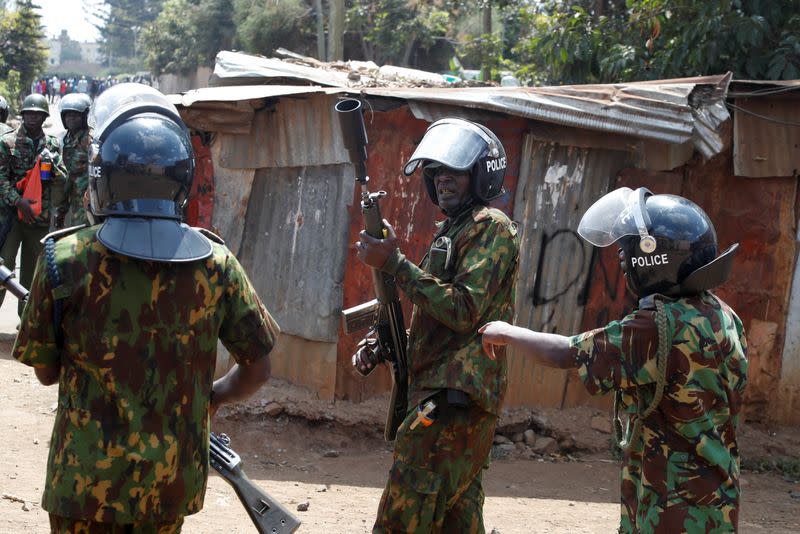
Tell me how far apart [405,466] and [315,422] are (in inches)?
133

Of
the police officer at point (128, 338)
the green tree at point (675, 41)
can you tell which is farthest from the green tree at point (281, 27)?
the police officer at point (128, 338)

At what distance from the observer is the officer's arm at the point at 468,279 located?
353 centimetres

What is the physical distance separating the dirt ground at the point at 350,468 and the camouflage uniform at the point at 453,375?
1765mm

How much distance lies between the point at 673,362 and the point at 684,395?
0.11 m

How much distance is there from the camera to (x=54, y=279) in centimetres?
251

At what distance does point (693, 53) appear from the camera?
8625 mm

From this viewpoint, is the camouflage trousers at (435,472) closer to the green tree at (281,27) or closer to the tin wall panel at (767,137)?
the tin wall panel at (767,137)

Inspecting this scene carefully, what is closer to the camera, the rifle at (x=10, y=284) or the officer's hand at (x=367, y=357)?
the rifle at (x=10, y=284)

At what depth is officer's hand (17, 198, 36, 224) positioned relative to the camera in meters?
8.38

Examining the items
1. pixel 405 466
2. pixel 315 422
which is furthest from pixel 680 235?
pixel 315 422

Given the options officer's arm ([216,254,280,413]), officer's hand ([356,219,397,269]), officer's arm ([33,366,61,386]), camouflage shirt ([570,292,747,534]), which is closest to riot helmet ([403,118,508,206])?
officer's hand ([356,219,397,269])

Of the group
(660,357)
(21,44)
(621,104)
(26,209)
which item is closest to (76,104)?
(26,209)

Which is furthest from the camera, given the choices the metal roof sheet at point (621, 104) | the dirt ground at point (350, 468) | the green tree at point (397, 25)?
the green tree at point (397, 25)

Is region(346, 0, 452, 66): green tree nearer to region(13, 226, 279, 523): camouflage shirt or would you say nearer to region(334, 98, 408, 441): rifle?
region(334, 98, 408, 441): rifle
